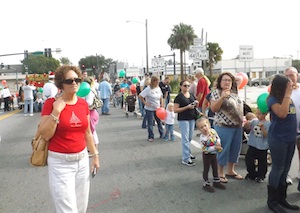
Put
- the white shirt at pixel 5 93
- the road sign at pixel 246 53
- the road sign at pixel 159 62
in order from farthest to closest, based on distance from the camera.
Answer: the white shirt at pixel 5 93 → the road sign at pixel 159 62 → the road sign at pixel 246 53

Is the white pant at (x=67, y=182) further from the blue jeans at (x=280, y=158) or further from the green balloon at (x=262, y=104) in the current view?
the green balloon at (x=262, y=104)

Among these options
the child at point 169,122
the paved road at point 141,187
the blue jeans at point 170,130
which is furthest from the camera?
the blue jeans at point 170,130

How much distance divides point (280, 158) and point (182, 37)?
53.0m

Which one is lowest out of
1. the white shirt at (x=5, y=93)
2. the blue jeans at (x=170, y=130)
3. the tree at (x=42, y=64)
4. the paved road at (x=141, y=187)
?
the paved road at (x=141, y=187)

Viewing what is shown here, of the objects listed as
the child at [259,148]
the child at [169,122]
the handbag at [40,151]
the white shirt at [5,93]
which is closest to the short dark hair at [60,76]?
the handbag at [40,151]

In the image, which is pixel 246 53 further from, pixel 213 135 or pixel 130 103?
pixel 213 135

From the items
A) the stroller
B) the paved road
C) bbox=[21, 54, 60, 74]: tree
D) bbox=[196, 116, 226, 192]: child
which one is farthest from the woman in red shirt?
bbox=[21, 54, 60, 74]: tree

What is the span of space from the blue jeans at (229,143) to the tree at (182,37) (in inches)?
2001

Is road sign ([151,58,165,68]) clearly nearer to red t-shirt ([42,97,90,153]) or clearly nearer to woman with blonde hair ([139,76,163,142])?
woman with blonde hair ([139,76,163,142])

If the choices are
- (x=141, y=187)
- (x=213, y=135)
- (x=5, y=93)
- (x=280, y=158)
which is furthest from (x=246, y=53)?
(x=5, y=93)

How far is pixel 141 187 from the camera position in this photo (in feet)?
16.2

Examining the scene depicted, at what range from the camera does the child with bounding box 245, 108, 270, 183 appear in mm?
4930

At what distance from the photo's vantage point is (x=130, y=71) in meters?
76.1

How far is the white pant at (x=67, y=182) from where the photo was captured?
273 centimetres
